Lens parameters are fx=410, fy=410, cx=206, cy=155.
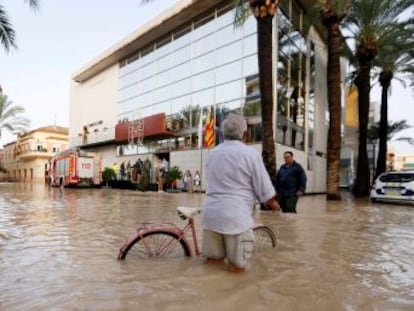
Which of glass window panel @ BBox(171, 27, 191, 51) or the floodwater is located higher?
glass window panel @ BBox(171, 27, 191, 51)

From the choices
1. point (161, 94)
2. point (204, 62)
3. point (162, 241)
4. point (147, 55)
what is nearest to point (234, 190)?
point (162, 241)

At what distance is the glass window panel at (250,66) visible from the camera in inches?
867

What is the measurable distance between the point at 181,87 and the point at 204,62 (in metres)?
2.72

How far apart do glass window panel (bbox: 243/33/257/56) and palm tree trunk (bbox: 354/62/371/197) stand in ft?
18.9

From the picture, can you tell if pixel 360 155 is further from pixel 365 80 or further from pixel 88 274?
pixel 88 274

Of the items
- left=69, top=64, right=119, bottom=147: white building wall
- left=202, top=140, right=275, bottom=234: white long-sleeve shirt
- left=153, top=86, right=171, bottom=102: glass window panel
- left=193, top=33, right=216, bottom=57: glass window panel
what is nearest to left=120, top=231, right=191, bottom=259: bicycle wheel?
left=202, top=140, right=275, bottom=234: white long-sleeve shirt

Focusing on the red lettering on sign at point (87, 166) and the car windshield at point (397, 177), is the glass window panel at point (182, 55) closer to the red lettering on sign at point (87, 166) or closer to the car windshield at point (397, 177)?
the red lettering on sign at point (87, 166)

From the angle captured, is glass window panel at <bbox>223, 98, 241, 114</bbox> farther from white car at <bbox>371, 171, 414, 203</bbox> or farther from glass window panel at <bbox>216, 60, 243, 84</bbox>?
white car at <bbox>371, 171, 414, 203</bbox>

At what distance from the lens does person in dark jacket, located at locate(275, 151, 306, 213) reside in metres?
8.97

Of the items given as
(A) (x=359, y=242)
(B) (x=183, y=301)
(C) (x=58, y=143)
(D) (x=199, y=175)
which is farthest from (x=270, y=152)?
(C) (x=58, y=143)

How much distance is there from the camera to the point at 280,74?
73.5 feet

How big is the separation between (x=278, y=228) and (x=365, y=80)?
16740 mm

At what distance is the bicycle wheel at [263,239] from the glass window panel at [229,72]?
59.1ft

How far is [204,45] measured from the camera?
25.9 m
